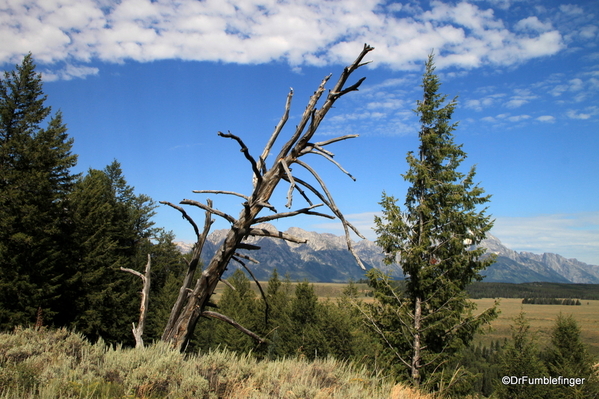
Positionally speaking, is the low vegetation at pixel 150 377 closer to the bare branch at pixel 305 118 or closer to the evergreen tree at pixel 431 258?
the bare branch at pixel 305 118

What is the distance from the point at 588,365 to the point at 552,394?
32.0 ft

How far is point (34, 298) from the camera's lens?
20672 mm

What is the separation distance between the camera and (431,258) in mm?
15703

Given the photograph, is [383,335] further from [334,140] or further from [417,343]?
[334,140]

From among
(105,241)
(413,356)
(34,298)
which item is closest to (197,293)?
(413,356)

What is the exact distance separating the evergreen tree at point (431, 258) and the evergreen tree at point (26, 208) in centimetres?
1958

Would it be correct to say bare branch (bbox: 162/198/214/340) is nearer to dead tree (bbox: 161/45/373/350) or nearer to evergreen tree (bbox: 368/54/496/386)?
dead tree (bbox: 161/45/373/350)

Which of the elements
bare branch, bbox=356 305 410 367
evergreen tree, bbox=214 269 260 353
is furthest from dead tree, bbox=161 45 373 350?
evergreen tree, bbox=214 269 260 353

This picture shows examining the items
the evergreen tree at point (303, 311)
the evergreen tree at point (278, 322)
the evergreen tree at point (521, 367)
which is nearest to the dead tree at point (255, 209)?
the evergreen tree at point (521, 367)

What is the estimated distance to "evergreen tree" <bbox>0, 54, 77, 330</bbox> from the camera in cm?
2003

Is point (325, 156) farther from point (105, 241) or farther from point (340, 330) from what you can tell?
point (340, 330)

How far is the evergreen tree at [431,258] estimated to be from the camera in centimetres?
1452

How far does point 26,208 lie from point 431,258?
22.8 m

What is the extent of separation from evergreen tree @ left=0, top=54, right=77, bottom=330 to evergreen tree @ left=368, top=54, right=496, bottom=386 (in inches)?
771
